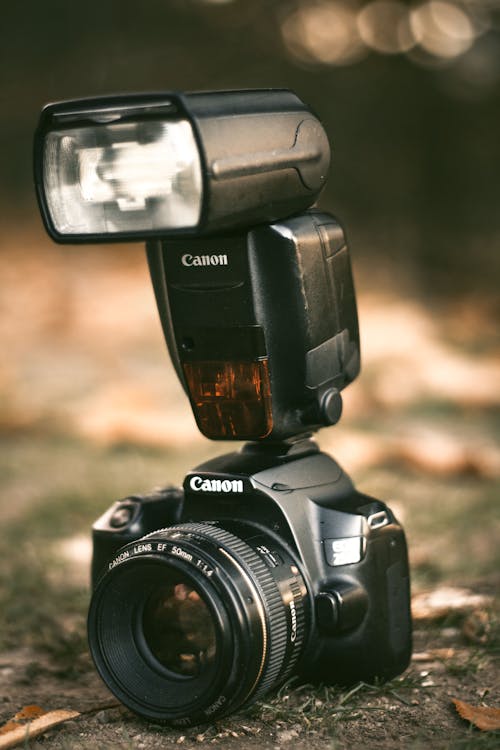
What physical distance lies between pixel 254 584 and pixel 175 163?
673 mm

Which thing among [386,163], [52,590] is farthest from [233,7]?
[52,590]

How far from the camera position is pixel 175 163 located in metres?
1.57

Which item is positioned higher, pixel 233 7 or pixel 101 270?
pixel 233 7

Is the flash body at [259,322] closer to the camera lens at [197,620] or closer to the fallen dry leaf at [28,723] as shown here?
the camera lens at [197,620]

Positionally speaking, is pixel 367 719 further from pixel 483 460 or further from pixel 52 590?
pixel 483 460

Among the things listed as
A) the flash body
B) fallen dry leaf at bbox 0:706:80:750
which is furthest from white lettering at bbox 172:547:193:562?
fallen dry leaf at bbox 0:706:80:750

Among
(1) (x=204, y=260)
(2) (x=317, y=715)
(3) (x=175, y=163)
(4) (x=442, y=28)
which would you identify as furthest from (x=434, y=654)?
(4) (x=442, y=28)

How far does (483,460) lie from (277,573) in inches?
82.9

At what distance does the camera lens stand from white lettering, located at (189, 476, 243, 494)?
0.19 ft

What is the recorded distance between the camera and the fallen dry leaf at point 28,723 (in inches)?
65.4

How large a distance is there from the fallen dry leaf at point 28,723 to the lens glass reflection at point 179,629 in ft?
→ 0.62

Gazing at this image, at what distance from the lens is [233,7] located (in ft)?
22.7

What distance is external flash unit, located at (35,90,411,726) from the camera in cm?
157

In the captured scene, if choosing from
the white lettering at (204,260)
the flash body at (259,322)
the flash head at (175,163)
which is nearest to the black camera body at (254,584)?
the flash body at (259,322)
